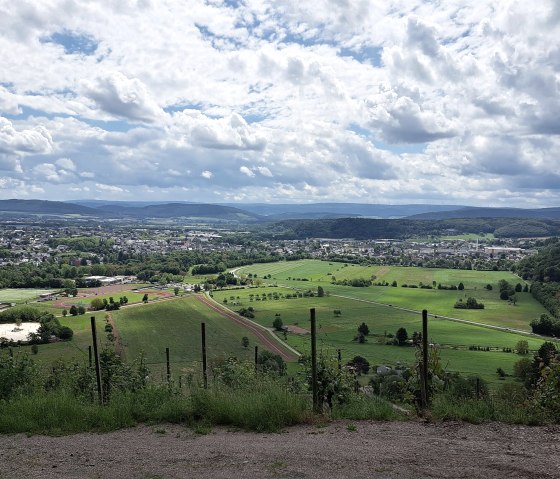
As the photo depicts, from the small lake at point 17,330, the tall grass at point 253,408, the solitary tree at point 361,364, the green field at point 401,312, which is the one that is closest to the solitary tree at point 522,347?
the green field at point 401,312

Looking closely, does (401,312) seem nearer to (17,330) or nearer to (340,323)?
(340,323)

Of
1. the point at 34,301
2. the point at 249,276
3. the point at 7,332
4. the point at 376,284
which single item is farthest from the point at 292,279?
the point at 7,332

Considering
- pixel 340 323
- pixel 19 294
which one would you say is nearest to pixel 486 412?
pixel 340 323

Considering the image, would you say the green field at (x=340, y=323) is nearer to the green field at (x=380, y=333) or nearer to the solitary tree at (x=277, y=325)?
the green field at (x=380, y=333)

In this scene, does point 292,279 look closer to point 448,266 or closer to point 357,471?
point 448,266

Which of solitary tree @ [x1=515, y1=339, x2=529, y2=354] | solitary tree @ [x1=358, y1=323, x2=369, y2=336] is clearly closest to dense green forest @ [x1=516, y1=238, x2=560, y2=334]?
solitary tree @ [x1=515, y1=339, x2=529, y2=354]
